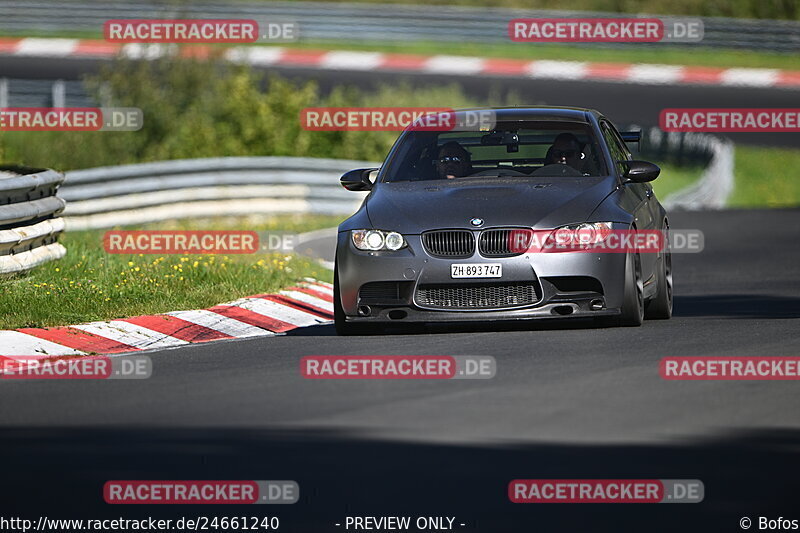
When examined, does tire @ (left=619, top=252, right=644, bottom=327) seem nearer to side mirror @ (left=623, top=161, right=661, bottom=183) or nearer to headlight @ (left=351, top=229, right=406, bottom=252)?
side mirror @ (left=623, top=161, right=661, bottom=183)

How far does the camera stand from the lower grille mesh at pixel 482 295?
10.1 m

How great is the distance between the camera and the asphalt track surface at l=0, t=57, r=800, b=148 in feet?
113

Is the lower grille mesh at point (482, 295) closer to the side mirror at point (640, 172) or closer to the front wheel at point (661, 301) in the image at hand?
the side mirror at point (640, 172)

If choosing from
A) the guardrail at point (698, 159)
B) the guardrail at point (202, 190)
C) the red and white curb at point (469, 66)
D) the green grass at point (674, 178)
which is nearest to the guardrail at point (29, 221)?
the guardrail at point (202, 190)

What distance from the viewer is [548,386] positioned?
8.05 metres

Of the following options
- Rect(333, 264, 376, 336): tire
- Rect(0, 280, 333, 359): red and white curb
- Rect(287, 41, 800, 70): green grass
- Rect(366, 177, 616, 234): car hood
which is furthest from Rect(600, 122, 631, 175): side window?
Rect(287, 41, 800, 70): green grass

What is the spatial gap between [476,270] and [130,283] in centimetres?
387

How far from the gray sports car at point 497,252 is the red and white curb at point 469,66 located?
2644 centimetres

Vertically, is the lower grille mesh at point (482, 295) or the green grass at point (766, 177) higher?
the green grass at point (766, 177)

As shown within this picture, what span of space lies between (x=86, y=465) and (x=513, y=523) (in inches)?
74.6

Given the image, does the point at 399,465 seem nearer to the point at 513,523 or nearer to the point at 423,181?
the point at 513,523

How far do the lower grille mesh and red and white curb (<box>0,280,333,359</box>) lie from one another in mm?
1788

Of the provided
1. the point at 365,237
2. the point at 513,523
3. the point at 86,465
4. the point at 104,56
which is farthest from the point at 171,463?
the point at 104,56

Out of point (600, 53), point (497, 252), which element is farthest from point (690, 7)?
point (497, 252)
